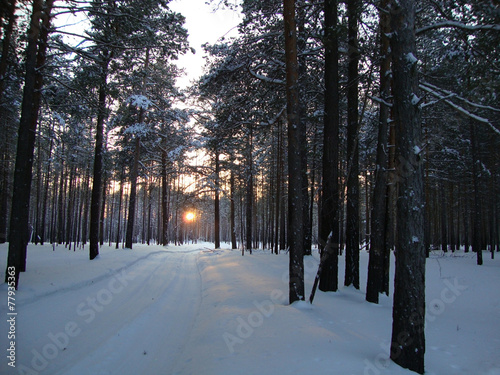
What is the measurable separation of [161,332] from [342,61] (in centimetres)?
1135

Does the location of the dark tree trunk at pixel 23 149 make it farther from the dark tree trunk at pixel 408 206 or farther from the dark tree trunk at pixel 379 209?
the dark tree trunk at pixel 379 209

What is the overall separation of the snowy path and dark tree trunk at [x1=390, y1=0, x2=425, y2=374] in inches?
128

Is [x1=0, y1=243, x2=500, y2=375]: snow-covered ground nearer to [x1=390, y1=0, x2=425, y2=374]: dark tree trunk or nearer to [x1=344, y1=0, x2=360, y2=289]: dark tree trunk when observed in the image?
[x1=390, y1=0, x2=425, y2=374]: dark tree trunk

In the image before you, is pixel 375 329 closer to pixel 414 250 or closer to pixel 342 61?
pixel 414 250

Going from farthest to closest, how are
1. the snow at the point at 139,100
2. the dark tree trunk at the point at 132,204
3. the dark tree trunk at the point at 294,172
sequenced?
the dark tree trunk at the point at 132,204 < the snow at the point at 139,100 < the dark tree trunk at the point at 294,172

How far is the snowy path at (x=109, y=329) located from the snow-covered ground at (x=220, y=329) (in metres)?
0.02

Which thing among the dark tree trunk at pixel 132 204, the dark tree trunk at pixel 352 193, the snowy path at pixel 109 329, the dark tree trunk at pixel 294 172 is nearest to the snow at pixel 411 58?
the dark tree trunk at pixel 294 172

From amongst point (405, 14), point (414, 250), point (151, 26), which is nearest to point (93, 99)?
point (151, 26)

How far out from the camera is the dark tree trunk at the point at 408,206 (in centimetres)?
362

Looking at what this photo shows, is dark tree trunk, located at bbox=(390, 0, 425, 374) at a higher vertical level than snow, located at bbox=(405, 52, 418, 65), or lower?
lower

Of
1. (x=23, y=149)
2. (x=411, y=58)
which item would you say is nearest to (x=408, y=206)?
(x=411, y=58)

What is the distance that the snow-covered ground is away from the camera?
12.5ft

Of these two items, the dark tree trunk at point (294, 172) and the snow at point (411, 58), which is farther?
the dark tree trunk at point (294, 172)

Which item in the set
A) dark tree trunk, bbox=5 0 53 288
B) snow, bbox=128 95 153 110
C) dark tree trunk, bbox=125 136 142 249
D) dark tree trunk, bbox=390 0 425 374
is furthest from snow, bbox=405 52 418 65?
dark tree trunk, bbox=125 136 142 249
